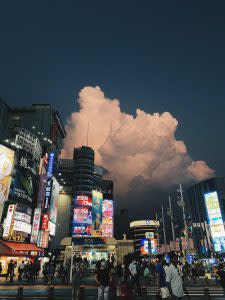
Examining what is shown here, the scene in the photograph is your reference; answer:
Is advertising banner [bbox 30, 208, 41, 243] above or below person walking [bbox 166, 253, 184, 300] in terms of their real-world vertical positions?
above

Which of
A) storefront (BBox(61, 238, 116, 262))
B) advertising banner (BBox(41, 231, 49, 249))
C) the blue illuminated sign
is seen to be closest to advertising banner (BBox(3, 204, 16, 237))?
advertising banner (BBox(41, 231, 49, 249))

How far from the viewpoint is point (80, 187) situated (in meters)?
113

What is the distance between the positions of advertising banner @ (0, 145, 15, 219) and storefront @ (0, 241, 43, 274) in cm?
483

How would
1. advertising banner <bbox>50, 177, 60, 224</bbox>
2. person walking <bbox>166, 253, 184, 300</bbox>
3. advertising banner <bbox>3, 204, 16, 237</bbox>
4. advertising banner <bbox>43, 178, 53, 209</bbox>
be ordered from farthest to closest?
1. advertising banner <bbox>50, 177, 60, 224</bbox>
2. advertising banner <bbox>43, 178, 53, 209</bbox>
3. advertising banner <bbox>3, 204, 16, 237</bbox>
4. person walking <bbox>166, 253, 184, 300</bbox>

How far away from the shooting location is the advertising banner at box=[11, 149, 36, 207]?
3889 centimetres

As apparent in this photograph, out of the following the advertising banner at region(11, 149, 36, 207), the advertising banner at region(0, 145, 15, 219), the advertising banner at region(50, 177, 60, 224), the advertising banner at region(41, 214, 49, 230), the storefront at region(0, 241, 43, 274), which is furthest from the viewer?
the advertising banner at region(50, 177, 60, 224)

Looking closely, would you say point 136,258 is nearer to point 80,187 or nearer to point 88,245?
point 88,245

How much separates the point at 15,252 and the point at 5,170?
10726 mm

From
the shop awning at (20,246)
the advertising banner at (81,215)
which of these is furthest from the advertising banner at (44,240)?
the advertising banner at (81,215)

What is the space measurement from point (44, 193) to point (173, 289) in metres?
40.5

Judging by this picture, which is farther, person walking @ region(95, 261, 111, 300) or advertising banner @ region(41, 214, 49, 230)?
advertising banner @ region(41, 214, 49, 230)

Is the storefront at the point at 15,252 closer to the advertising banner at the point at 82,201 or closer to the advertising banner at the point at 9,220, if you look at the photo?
the advertising banner at the point at 9,220

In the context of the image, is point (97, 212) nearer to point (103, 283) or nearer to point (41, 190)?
point (41, 190)

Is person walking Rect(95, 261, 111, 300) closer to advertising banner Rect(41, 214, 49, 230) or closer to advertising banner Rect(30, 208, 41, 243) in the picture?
advertising banner Rect(30, 208, 41, 243)
